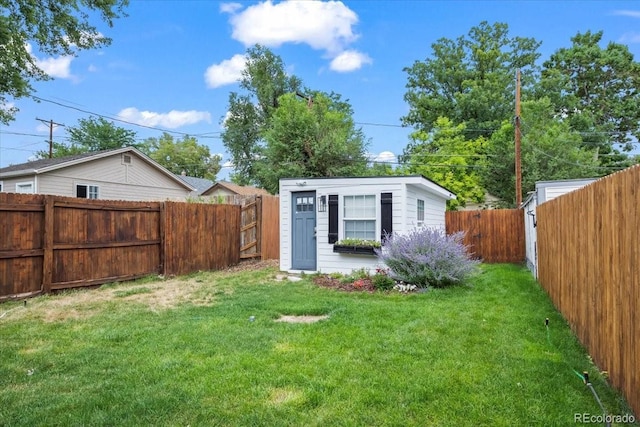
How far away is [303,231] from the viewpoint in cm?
971

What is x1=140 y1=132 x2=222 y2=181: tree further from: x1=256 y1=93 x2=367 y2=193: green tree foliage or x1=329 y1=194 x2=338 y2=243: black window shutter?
x1=329 y1=194 x2=338 y2=243: black window shutter

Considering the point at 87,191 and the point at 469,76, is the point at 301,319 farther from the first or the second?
the point at 469,76

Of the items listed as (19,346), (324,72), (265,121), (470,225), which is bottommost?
(19,346)

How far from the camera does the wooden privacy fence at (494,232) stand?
1307 centimetres

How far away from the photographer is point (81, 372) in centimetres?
336

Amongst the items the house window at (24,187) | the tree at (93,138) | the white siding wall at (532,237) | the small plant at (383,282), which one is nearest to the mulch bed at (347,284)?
the small plant at (383,282)

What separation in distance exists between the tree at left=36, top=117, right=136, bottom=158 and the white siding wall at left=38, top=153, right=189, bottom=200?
51.2 feet

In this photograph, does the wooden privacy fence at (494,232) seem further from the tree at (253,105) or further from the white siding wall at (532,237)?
the tree at (253,105)

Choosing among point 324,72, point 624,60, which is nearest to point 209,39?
point 324,72

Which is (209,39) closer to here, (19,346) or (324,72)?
(324,72)

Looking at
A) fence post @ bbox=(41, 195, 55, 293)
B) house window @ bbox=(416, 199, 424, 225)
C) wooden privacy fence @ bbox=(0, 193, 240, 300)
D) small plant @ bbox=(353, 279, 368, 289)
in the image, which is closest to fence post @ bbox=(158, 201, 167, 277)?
wooden privacy fence @ bbox=(0, 193, 240, 300)

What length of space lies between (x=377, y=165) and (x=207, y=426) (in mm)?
20638

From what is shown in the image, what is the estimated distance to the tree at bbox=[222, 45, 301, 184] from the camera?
27859 mm

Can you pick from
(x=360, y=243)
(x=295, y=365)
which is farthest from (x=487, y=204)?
(x=295, y=365)
